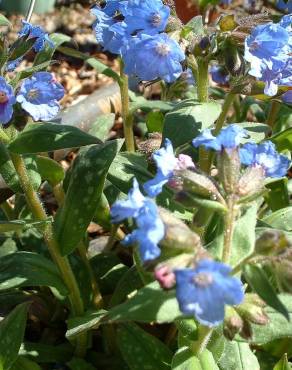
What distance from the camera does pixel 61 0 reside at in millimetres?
3883

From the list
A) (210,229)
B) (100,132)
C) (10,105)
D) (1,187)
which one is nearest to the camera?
(10,105)

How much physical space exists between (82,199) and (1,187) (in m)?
0.40

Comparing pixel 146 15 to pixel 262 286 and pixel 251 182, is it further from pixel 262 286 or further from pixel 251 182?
pixel 262 286

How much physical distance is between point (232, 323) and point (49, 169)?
85 cm

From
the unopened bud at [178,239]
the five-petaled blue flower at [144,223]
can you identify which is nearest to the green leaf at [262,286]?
the unopened bud at [178,239]

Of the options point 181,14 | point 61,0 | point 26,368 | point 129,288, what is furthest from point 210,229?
point 61,0

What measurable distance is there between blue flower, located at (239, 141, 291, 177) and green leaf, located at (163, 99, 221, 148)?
377 mm

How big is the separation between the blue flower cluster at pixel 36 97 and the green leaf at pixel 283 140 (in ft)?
2.28

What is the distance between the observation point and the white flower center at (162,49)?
60.7 inches

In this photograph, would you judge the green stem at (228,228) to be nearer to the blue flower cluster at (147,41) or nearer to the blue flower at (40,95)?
the blue flower cluster at (147,41)

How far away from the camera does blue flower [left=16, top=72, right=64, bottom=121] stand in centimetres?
158

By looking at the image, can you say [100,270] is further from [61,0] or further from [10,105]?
[61,0]

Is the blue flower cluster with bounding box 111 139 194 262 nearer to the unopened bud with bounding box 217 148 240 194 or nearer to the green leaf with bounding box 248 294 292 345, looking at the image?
the unopened bud with bounding box 217 148 240 194

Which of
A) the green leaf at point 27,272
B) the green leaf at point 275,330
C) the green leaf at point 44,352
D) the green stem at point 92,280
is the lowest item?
the green leaf at point 44,352
